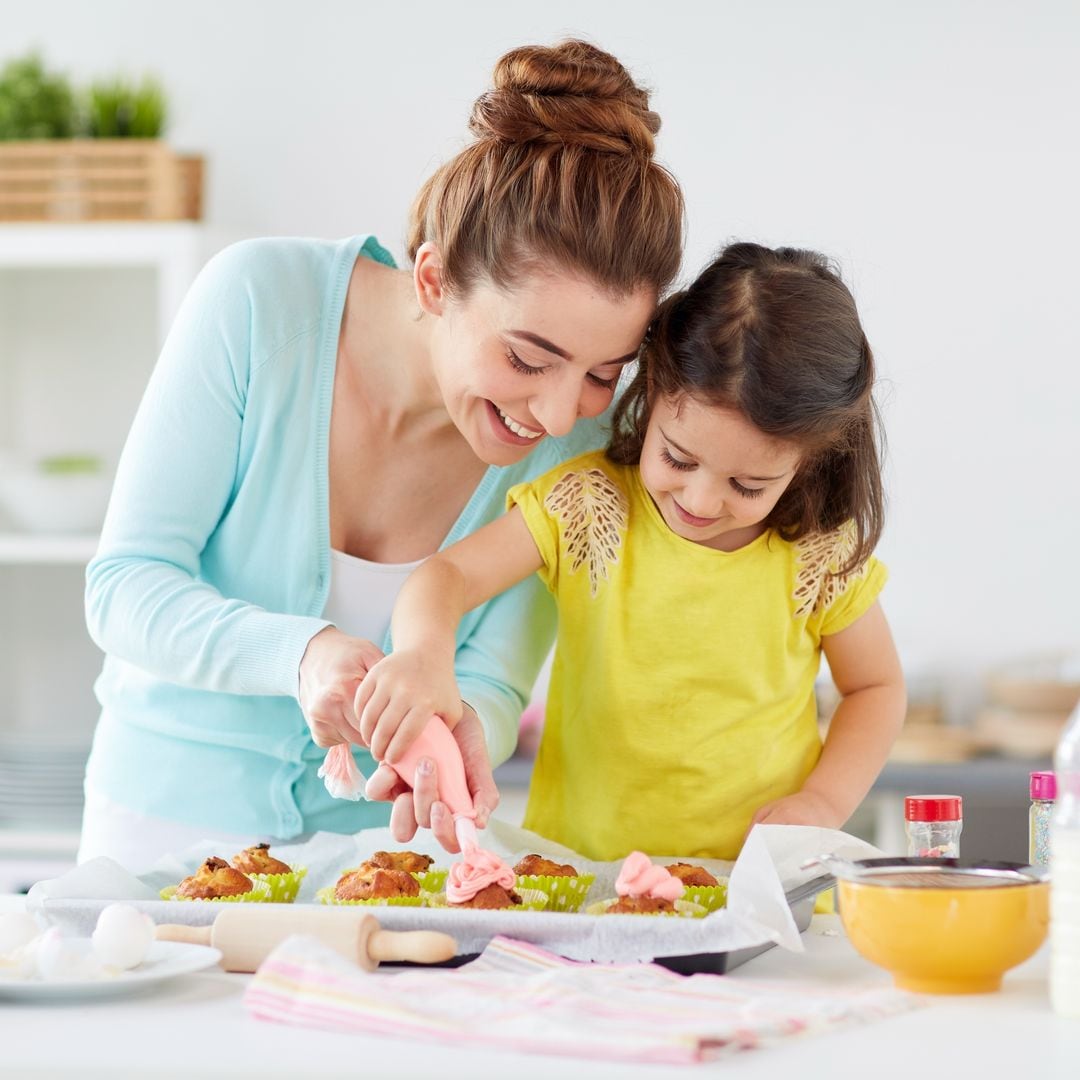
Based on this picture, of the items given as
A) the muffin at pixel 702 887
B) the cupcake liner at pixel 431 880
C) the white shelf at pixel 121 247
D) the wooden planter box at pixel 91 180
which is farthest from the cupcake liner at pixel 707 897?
the wooden planter box at pixel 91 180

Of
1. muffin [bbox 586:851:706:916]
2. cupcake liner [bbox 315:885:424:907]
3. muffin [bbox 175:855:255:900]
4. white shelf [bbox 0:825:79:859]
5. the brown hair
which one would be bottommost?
white shelf [bbox 0:825:79:859]

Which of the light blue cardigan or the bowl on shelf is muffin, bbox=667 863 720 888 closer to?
the light blue cardigan

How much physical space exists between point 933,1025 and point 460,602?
2.19ft

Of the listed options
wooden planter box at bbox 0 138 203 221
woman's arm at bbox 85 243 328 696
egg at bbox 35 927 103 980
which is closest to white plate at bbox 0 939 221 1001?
egg at bbox 35 927 103 980

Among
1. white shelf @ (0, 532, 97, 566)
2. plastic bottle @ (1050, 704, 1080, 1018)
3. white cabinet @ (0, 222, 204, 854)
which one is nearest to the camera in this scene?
plastic bottle @ (1050, 704, 1080, 1018)

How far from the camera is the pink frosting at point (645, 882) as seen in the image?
1.19 meters

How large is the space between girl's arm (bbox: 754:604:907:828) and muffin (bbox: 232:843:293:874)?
467 millimetres

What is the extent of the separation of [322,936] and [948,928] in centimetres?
41

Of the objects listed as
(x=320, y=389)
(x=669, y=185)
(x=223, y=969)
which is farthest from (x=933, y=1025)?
(x=320, y=389)

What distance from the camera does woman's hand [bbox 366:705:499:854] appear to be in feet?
4.02

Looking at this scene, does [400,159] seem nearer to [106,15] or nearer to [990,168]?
[106,15]

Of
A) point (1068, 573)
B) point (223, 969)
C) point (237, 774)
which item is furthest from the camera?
point (1068, 573)

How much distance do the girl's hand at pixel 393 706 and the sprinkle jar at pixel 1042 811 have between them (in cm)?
48

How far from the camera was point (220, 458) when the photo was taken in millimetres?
1536
